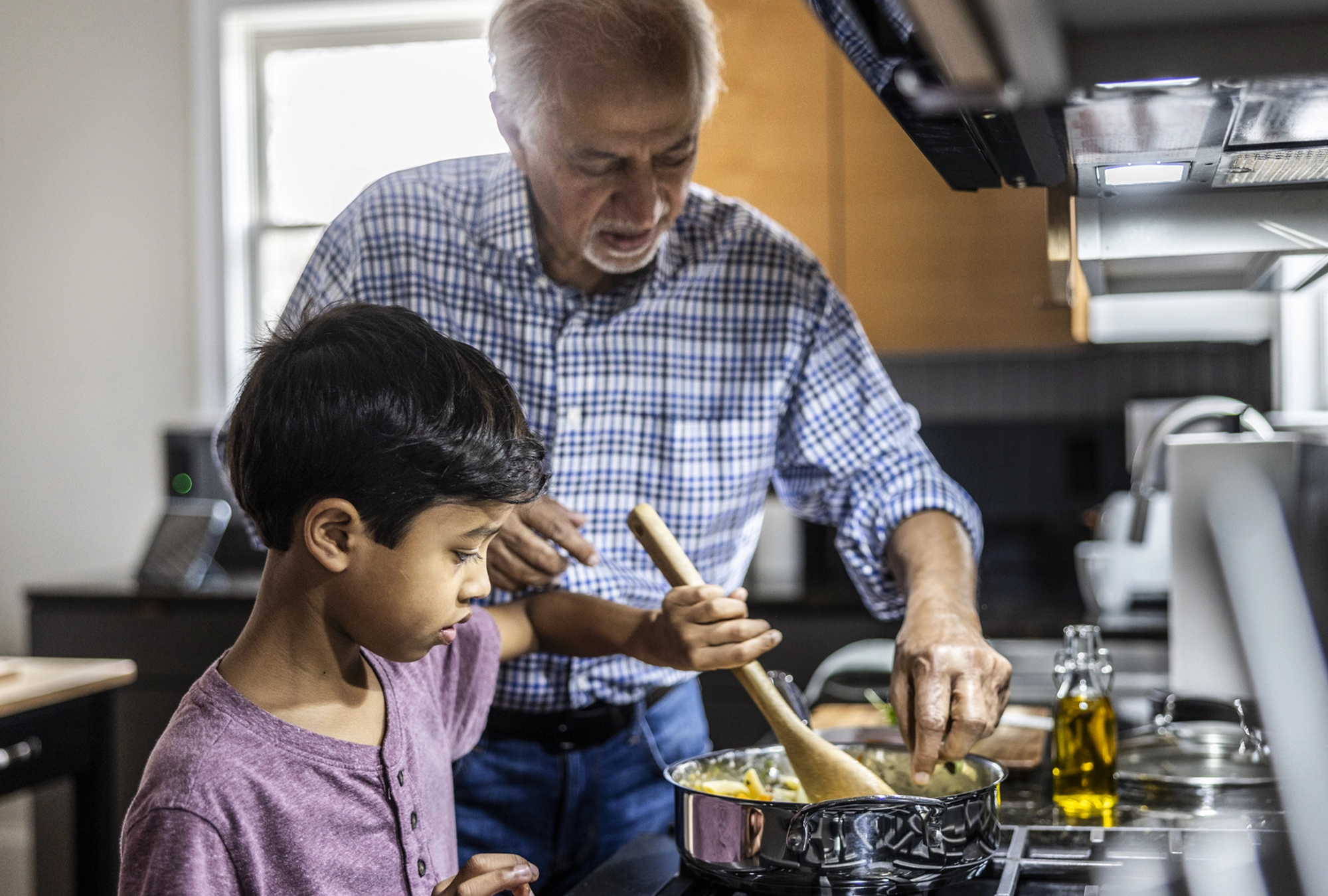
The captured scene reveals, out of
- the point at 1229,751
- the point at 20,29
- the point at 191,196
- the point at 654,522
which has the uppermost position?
the point at 20,29

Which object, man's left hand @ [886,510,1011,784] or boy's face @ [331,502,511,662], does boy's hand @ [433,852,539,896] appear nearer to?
boy's face @ [331,502,511,662]

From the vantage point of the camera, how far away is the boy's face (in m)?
0.87

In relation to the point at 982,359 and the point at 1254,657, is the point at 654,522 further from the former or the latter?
the point at 982,359

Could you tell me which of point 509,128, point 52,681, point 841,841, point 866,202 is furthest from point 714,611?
point 866,202

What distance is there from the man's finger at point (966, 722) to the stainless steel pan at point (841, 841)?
10 cm

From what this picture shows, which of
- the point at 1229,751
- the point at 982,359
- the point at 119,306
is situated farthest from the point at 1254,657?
the point at 119,306

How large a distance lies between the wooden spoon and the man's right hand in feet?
0.25

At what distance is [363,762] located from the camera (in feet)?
2.97

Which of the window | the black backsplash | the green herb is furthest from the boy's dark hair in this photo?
the window

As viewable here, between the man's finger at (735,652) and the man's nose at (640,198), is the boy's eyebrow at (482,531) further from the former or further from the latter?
the man's nose at (640,198)

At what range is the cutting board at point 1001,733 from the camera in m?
1.21

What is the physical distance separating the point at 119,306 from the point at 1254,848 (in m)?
3.51

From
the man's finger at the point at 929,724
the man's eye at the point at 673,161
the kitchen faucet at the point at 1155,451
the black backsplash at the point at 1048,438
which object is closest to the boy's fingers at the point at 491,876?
the man's finger at the point at 929,724

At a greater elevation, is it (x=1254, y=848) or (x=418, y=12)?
(x=418, y=12)
